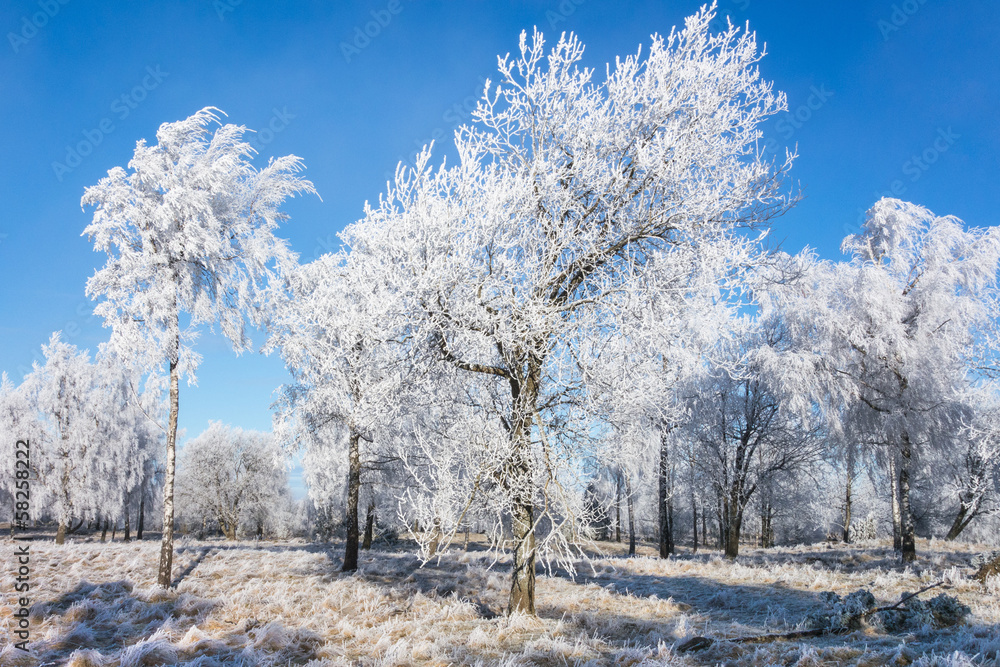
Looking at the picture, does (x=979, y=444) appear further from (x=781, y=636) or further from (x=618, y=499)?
(x=618, y=499)

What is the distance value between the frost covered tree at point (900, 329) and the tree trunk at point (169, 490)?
594 inches

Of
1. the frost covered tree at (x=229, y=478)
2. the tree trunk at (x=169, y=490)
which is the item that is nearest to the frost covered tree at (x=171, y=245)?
the tree trunk at (x=169, y=490)

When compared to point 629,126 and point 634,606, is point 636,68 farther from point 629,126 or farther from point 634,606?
point 634,606

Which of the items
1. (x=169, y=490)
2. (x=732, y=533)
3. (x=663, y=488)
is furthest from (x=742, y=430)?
(x=169, y=490)

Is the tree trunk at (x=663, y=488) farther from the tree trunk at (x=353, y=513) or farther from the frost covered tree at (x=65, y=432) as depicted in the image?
the frost covered tree at (x=65, y=432)

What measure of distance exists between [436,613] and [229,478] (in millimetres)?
38816

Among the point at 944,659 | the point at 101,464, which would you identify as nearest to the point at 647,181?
the point at 944,659

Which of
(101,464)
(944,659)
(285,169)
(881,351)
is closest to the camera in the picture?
(944,659)

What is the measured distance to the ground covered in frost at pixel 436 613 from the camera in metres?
5.78

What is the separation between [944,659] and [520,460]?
177 inches

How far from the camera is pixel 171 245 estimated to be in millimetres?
11078

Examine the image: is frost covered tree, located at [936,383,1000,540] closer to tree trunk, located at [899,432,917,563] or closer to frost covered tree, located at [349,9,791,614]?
tree trunk, located at [899,432,917,563]

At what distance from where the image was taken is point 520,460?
6.89 meters

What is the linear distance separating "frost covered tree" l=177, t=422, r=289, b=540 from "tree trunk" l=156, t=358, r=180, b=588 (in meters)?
30.5
